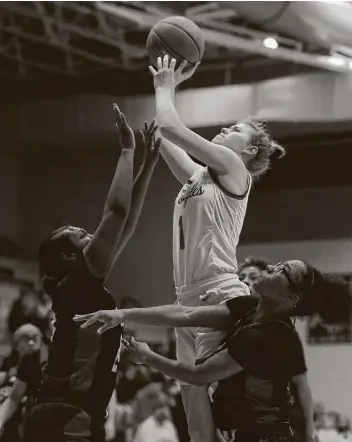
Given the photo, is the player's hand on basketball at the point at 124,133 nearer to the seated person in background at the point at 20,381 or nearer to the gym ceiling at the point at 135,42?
the gym ceiling at the point at 135,42

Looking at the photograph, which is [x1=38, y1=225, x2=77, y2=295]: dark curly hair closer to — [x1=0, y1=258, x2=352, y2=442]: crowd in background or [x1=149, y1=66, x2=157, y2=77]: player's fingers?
[x1=0, y1=258, x2=352, y2=442]: crowd in background

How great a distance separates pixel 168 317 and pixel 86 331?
253mm

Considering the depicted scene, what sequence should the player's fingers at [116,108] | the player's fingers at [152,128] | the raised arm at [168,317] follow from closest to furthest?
the raised arm at [168,317]
the player's fingers at [152,128]
the player's fingers at [116,108]

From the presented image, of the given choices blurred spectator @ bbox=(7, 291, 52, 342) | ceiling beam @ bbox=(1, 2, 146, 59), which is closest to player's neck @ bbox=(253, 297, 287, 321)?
blurred spectator @ bbox=(7, 291, 52, 342)

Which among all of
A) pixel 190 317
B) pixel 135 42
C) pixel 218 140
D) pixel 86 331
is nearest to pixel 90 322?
pixel 86 331

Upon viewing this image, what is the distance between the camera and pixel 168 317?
2.07 metres

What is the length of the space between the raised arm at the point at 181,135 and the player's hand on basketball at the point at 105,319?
0.51 metres

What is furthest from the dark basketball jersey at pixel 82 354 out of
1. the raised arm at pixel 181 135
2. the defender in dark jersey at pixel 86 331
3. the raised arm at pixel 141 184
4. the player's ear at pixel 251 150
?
the player's ear at pixel 251 150

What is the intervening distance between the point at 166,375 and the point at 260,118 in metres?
0.82

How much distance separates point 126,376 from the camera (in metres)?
2.13

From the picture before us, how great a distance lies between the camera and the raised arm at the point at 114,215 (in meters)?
2.15

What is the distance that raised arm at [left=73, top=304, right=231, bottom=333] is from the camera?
202 cm

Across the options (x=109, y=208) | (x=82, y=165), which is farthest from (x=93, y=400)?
(x=82, y=165)

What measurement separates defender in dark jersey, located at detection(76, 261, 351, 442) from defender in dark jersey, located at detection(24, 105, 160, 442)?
10 cm
